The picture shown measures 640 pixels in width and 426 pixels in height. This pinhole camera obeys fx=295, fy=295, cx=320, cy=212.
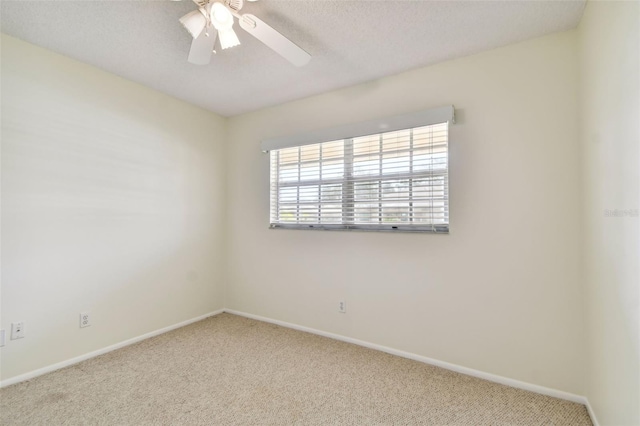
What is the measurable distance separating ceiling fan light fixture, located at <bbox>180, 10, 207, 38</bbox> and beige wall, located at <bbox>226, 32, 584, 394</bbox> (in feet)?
4.97

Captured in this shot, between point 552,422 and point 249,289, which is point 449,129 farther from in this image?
point 249,289

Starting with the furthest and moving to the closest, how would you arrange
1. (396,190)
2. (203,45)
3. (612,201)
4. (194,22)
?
(396,190)
(203,45)
(194,22)
(612,201)

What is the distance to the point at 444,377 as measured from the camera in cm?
215

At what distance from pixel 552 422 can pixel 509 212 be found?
1271 mm

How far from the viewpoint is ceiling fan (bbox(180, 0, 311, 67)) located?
1473 millimetres

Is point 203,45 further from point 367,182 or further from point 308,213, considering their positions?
point 308,213

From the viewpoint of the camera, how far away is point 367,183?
268 centimetres

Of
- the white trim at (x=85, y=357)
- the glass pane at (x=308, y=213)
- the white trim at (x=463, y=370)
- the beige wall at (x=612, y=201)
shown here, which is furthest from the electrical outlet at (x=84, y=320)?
the beige wall at (x=612, y=201)

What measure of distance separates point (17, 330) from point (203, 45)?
7.68ft

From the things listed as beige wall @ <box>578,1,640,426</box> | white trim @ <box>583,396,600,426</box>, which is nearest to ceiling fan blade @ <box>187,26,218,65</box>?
beige wall @ <box>578,1,640,426</box>

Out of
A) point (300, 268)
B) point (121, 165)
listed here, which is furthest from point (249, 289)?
point (121, 165)

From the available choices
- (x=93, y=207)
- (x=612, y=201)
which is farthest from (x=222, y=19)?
(x=612, y=201)

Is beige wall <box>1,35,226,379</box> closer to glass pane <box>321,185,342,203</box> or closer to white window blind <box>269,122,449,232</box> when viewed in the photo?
white window blind <box>269,122,449,232</box>

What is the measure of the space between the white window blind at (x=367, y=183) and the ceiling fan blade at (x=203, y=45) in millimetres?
1377
